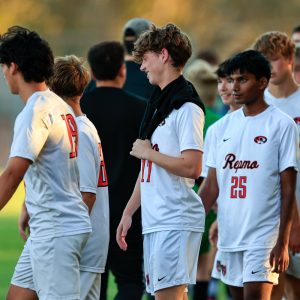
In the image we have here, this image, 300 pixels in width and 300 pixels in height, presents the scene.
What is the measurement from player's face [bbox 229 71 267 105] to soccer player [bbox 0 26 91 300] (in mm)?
1706

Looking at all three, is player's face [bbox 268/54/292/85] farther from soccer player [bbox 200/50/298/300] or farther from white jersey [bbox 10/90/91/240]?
white jersey [bbox 10/90/91/240]

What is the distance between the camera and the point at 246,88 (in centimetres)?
829

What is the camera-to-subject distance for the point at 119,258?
912 centimetres

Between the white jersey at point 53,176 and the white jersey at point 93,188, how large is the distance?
584mm

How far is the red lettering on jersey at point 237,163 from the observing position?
8172mm

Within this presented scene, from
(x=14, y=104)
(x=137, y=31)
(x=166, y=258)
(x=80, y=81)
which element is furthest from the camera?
(x=14, y=104)

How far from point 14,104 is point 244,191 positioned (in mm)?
30764

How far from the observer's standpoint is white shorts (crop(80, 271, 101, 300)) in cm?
762

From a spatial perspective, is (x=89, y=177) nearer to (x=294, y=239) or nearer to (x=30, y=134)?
(x=30, y=134)

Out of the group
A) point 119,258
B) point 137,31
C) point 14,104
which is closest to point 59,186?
point 119,258

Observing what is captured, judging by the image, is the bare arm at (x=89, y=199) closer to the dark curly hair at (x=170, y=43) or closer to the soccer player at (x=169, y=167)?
the soccer player at (x=169, y=167)

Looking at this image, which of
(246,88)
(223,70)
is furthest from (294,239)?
(223,70)

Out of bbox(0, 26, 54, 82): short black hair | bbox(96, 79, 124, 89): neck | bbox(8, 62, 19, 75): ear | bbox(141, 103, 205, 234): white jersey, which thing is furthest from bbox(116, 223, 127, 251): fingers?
bbox(96, 79, 124, 89): neck

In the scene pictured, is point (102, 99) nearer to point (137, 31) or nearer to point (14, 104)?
point (137, 31)
